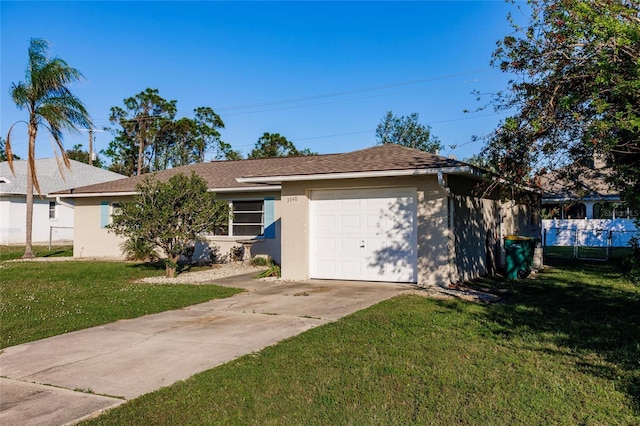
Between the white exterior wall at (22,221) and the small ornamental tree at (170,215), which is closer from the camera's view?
the small ornamental tree at (170,215)

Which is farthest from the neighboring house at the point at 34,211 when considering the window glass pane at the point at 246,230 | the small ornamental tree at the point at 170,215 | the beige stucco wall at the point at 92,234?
the small ornamental tree at the point at 170,215

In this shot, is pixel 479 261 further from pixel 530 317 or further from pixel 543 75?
pixel 543 75

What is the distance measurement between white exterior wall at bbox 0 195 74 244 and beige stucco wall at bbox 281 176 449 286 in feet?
68.3

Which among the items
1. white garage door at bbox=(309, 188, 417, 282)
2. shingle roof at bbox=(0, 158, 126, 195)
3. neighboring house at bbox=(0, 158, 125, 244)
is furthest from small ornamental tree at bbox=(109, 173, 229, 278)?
shingle roof at bbox=(0, 158, 126, 195)

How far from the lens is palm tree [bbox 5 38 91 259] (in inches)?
774

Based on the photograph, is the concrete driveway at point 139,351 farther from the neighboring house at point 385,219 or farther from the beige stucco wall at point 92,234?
the beige stucco wall at point 92,234

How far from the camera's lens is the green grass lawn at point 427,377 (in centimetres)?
411

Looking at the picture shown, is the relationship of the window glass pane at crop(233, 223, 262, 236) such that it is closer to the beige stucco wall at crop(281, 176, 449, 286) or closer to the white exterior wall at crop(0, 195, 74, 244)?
the beige stucco wall at crop(281, 176, 449, 286)

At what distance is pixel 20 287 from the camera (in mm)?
11773

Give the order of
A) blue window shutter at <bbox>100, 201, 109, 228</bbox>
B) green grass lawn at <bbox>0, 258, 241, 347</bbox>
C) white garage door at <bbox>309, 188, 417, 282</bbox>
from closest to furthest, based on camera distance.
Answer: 1. green grass lawn at <bbox>0, 258, 241, 347</bbox>
2. white garage door at <bbox>309, 188, 417, 282</bbox>
3. blue window shutter at <bbox>100, 201, 109, 228</bbox>

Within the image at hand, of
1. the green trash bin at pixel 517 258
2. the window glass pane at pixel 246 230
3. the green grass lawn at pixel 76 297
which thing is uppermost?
the window glass pane at pixel 246 230

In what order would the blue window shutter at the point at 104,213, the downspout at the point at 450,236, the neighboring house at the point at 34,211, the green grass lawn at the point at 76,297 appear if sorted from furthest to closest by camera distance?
the neighboring house at the point at 34,211 → the blue window shutter at the point at 104,213 → the downspout at the point at 450,236 → the green grass lawn at the point at 76,297

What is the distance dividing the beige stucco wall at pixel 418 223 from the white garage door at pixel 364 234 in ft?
0.71

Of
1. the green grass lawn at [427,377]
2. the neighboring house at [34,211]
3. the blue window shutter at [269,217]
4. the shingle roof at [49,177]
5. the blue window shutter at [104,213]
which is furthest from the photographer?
the shingle roof at [49,177]
